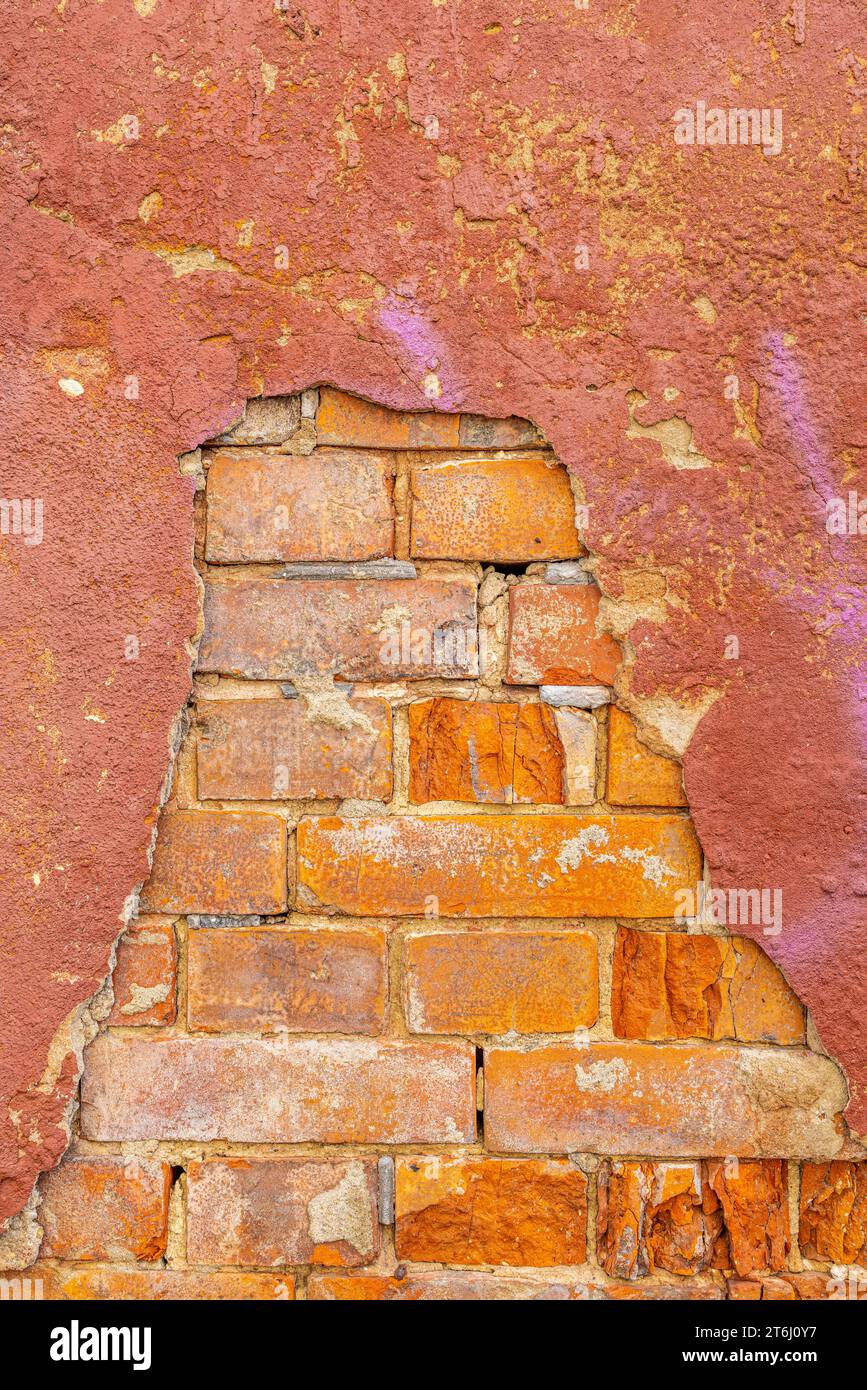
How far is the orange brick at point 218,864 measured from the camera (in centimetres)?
104

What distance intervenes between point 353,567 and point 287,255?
317 mm

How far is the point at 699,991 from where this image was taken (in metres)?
1.03

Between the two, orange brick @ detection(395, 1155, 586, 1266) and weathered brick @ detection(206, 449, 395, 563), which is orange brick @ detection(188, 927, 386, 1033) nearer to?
orange brick @ detection(395, 1155, 586, 1266)

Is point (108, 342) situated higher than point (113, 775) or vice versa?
point (108, 342)

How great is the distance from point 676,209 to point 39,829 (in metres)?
0.89

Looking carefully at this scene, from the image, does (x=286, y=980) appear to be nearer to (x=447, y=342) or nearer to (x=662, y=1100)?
(x=662, y=1100)

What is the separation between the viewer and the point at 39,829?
1.01 m

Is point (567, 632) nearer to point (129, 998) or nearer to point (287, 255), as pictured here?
point (287, 255)

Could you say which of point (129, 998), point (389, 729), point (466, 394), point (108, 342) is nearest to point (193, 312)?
point (108, 342)

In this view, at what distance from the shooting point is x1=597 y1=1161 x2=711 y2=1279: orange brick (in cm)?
102

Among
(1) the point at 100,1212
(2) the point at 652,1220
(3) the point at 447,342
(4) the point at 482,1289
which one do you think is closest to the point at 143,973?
(1) the point at 100,1212

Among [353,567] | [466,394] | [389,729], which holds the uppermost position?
[466,394]

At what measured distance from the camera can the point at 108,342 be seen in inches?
39.5

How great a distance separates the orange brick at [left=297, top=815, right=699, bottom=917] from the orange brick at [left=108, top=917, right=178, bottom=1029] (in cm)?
17
